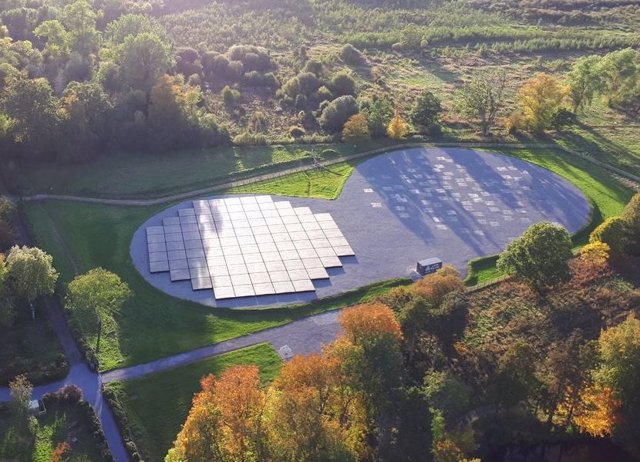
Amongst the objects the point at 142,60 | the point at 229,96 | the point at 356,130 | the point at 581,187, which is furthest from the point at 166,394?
the point at 229,96

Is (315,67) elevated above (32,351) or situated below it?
above

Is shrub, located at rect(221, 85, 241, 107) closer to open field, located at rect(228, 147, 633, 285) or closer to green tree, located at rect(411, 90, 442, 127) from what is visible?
open field, located at rect(228, 147, 633, 285)

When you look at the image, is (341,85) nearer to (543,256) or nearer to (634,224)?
(634,224)

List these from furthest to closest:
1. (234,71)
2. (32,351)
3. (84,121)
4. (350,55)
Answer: (350,55), (234,71), (84,121), (32,351)

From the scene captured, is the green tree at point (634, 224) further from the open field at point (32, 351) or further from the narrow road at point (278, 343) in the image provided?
the open field at point (32, 351)

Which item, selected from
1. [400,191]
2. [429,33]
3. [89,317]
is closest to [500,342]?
[400,191]

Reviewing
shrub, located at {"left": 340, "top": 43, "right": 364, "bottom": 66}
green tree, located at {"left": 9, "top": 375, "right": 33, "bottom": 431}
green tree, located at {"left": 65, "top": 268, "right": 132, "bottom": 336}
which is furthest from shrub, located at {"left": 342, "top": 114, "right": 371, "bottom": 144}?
green tree, located at {"left": 9, "top": 375, "right": 33, "bottom": 431}

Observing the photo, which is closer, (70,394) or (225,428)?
(225,428)
